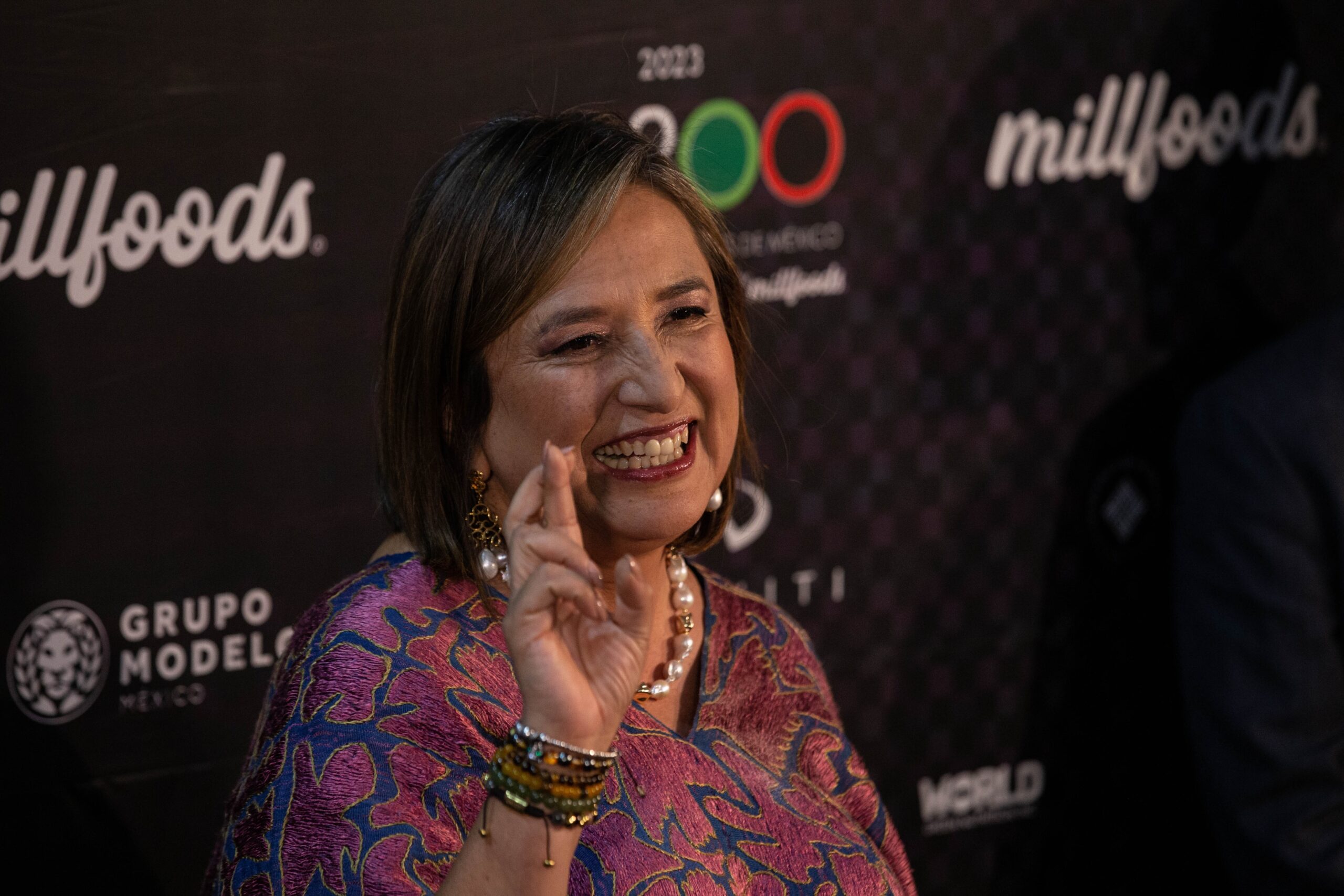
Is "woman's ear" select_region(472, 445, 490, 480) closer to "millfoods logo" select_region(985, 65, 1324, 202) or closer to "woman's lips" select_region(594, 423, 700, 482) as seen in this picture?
"woman's lips" select_region(594, 423, 700, 482)

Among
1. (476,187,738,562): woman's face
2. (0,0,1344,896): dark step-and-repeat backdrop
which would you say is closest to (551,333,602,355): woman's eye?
(476,187,738,562): woman's face

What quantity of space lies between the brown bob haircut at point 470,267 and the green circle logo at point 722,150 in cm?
75

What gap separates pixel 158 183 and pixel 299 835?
1.09 meters

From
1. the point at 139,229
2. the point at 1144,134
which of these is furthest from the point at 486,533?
the point at 1144,134

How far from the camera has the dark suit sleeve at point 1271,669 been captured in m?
2.63

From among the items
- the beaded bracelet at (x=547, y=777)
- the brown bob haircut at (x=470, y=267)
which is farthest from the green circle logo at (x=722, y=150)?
the beaded bracelet at (x=547, y=777)

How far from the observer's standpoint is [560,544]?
1.34 metres

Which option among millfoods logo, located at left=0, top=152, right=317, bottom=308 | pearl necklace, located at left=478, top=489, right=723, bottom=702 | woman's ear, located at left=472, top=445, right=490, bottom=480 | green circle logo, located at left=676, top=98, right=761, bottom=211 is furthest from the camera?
green circle logo, located at left=676, top=98, right=761, bottom=211

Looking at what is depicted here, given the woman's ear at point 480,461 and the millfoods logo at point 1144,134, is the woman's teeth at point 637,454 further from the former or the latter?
the millfoods logo at point 1144,134

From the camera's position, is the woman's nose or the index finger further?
the woman's nose

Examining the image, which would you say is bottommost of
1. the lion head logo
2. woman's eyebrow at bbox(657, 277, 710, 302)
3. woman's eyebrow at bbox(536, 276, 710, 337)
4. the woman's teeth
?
the lion head logo

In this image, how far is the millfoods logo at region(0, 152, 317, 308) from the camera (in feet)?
6.93

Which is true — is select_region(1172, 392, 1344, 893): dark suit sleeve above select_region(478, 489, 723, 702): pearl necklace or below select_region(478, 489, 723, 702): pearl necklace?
below

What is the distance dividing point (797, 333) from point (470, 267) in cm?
113
